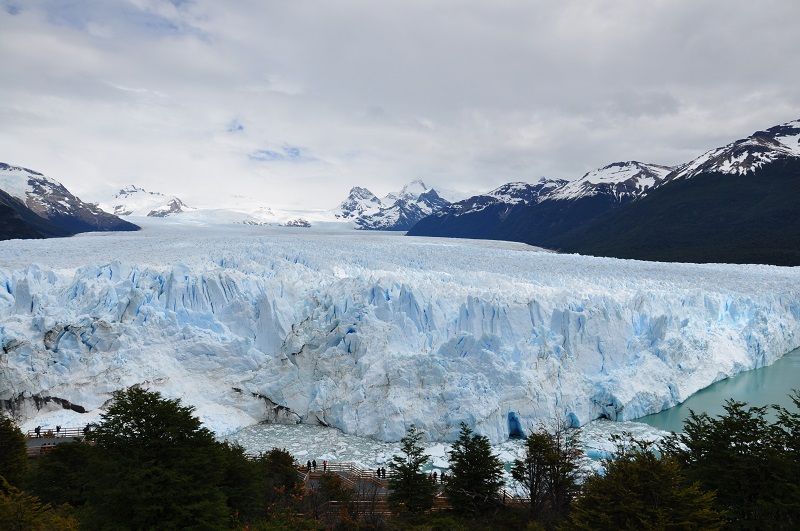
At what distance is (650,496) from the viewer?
24.4ft

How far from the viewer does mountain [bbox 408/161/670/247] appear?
12499 cm

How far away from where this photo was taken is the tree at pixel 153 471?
8688 millimetres

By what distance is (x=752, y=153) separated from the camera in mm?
93312

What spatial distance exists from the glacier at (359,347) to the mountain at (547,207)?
81.3 meters

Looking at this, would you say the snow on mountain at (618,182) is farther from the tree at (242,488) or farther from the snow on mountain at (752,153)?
the tree at (242,488)

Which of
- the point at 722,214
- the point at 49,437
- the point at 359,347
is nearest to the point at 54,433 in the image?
the point at 49,437

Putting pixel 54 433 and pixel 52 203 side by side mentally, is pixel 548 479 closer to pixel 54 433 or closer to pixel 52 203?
pixel 54 433

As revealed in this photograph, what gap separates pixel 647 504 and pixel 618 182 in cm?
13672

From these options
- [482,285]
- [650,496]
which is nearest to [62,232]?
[482,285]

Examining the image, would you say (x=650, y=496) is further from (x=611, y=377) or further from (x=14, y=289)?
(x=14, y=289)

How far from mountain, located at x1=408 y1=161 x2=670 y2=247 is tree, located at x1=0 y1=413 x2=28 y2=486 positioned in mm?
96305

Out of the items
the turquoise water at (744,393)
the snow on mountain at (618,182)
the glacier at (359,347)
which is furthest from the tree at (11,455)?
the snow on mountain at (618,182)

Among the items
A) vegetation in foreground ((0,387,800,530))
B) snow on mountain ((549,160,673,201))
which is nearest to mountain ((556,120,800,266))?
snow on mountain ((549,160,673,201))

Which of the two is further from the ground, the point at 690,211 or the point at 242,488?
the point at 690,211
